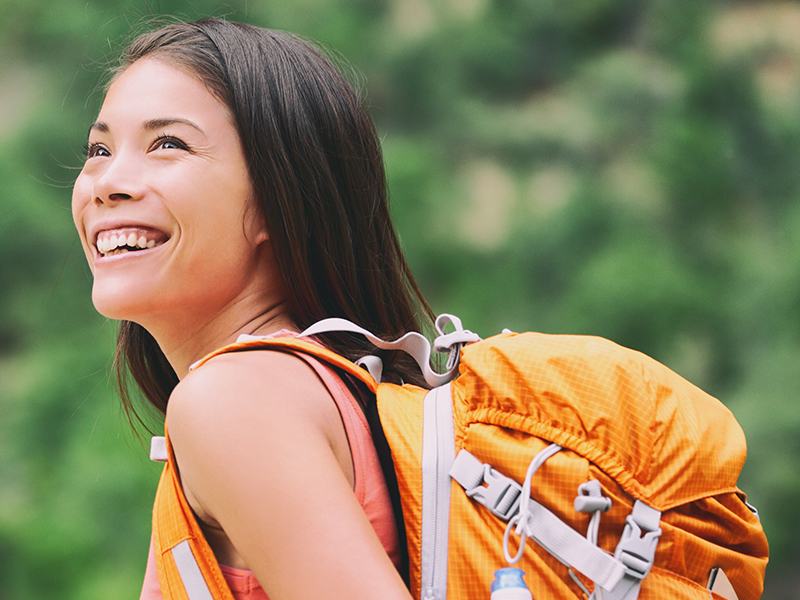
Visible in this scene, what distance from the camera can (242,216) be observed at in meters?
0.68

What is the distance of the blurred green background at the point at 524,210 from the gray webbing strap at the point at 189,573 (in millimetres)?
1504

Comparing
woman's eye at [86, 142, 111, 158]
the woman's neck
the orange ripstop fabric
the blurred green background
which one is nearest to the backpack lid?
the orange ripstop fabric

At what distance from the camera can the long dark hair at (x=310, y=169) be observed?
2.26 ft

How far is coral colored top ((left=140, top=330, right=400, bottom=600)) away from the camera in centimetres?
53

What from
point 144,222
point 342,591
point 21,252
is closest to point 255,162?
point 144,222

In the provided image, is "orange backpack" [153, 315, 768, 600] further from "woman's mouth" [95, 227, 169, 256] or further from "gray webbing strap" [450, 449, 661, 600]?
"woman's mouth" [95, 227, 169, 256]

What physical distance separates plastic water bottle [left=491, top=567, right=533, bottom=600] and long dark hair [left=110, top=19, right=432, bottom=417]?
0.87ft

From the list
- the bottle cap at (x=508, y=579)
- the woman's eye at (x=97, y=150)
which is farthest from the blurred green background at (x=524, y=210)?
the bottle cap at (x=508, y=579)

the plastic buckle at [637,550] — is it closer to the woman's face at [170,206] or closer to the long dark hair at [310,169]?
the long dark hair at [310,169]

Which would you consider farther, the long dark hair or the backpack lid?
the long dark hair

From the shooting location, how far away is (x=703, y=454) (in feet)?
1.65

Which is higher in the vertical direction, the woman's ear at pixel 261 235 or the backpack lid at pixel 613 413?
the woman's ear at pixel 261 235

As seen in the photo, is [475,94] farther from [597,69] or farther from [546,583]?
[546,583]

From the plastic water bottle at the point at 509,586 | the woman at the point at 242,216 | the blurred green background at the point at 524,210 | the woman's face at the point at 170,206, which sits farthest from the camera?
the blurred green background at the point at 524,210
